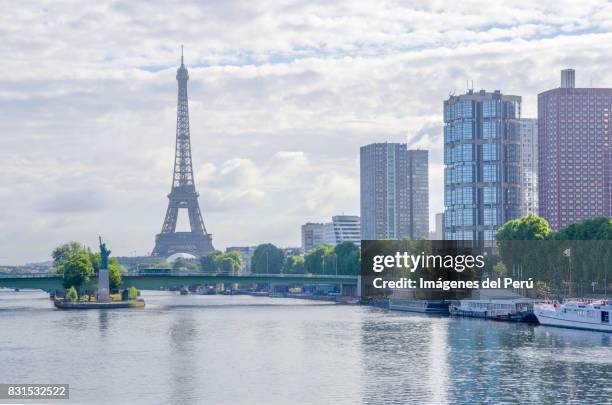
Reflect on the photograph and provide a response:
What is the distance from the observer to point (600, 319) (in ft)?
341

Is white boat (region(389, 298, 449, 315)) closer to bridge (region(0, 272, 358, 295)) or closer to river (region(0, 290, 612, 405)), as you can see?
bridge (region(0, 272, 358, 295))

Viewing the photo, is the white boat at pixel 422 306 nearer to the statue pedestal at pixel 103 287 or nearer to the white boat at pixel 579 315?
the white boat at pixel 579 315

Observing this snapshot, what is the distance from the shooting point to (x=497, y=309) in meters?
126

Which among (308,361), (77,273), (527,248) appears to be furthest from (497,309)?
(77,273)

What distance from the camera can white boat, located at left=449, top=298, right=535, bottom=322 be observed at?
120750 millimetres

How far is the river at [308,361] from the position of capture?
61844 mm

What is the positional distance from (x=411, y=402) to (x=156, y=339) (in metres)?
40.6

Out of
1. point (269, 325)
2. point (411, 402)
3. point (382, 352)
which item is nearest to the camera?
point (411, 402)

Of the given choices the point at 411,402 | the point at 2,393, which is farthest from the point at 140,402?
the point at 411,402

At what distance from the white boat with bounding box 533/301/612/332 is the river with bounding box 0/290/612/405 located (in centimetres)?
149

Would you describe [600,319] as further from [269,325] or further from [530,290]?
[530,290]

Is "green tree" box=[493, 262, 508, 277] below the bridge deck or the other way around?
the other way around

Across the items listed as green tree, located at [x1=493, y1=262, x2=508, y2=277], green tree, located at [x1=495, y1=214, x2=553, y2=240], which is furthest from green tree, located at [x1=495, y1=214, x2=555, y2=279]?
green tree, located at [x1=493, y1=262, x2=508, y2=277]

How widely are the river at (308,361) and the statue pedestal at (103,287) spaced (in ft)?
116
